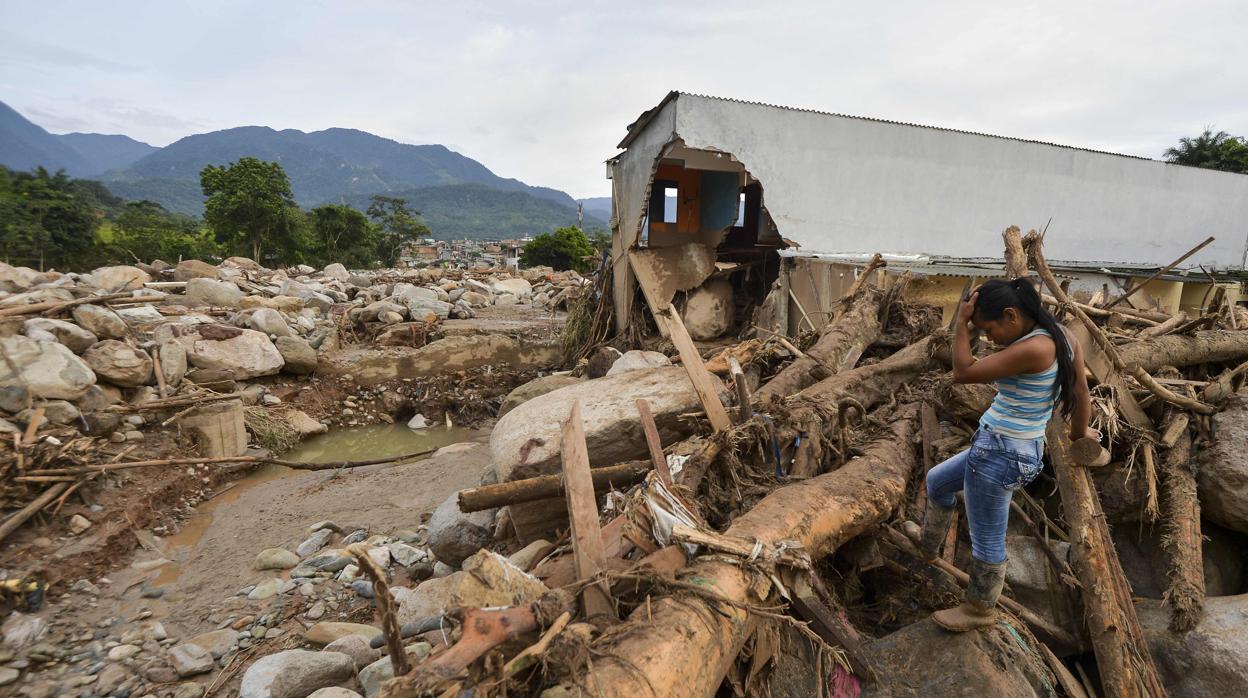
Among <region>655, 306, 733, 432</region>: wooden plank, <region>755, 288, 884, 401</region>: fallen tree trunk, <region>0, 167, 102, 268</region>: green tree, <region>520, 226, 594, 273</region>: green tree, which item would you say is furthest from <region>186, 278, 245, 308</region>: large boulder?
<region>520, 226, 594, 273</region>: green tree

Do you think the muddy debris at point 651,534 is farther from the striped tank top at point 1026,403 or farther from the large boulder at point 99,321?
the striped tank top at point 1026,403

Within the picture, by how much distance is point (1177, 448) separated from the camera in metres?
3.26

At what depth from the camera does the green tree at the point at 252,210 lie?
2614cm

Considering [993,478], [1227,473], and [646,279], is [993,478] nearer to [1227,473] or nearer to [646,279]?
[1227,473]

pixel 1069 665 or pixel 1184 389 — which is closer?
pixel 1069 665

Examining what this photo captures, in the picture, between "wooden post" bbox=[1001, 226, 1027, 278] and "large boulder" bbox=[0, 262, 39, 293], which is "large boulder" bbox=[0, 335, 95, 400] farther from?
"wooden post" bbox=[1001, 226, 1027, 278]

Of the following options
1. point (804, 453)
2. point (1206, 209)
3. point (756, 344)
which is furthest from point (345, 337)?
point (1206, 209)

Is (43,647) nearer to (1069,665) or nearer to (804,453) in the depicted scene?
(804,453)

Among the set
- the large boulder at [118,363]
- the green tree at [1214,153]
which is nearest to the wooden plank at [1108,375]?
the large boulder at [118,363]

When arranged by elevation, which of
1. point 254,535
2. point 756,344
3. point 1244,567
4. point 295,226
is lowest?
point 254,535

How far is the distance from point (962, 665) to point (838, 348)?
117 inches

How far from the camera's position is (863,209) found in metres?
11.3

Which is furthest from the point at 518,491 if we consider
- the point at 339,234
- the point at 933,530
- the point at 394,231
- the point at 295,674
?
the point at 394,231

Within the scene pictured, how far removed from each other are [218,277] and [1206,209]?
2461 cm
